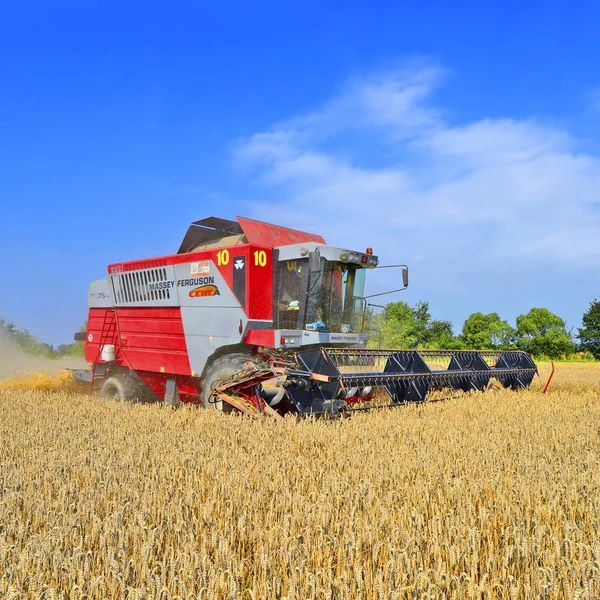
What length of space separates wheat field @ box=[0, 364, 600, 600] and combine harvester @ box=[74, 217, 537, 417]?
2.19ft

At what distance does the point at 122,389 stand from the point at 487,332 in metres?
39.8

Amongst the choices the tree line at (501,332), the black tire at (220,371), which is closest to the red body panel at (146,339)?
the black tire at (220,371)

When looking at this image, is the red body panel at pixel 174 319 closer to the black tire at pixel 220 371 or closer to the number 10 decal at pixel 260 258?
the number 10 decal at pixel 260 258

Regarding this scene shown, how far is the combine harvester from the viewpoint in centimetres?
630

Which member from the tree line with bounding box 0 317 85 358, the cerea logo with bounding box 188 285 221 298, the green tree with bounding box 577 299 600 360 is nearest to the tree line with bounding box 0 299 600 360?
the green tree with bounding box 577 299 600 360

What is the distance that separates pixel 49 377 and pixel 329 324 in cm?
730

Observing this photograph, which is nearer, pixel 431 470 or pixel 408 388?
pixel 431 470

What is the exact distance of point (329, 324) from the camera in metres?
7.68

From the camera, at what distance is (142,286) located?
376 inches

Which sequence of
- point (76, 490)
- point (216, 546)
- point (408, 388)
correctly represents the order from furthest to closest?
point (408, 388) < point (76, 490) < point (216, 546)

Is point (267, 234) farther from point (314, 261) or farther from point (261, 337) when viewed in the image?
point (261, 337)

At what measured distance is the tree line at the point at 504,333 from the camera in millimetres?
40344

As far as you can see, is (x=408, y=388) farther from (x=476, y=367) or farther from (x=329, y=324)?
(x=476, y=367)

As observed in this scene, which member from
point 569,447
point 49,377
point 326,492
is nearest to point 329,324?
point 569,447
